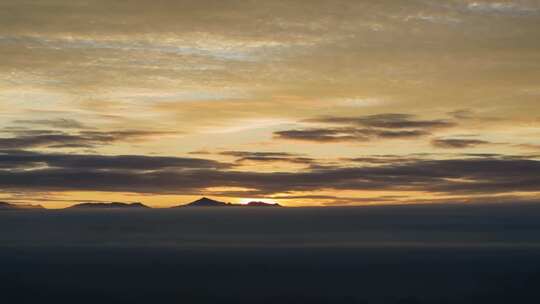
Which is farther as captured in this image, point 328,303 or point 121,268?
point 121,268

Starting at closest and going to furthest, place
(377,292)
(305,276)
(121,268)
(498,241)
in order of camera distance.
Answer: (377,292)
(305,276)
(121,268)
(498,241)

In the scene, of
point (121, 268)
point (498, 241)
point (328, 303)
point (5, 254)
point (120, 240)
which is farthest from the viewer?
point (120, 240)

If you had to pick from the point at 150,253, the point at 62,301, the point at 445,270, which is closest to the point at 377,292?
the point at 445,270

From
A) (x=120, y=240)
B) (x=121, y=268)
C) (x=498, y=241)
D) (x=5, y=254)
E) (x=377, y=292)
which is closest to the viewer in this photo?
(x=377, y=292)

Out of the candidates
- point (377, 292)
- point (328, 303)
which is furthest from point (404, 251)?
point (328, 303)

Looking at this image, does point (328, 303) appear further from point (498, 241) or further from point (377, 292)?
point (498, 241)

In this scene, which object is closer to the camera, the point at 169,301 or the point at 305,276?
the point at 169,301

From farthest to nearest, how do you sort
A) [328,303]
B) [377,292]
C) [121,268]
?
[121,268] < [377,292] < [328,303]

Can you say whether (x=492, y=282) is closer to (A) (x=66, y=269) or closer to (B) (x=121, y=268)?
(B) (x=121, y=268)
